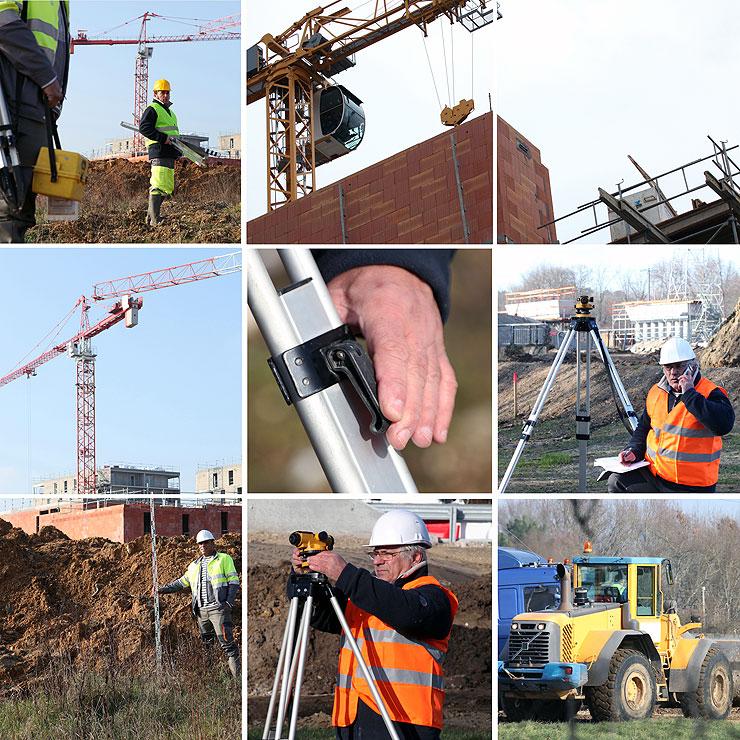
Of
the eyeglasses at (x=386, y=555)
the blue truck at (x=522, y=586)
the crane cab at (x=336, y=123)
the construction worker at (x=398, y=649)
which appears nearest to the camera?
the construction worker at (x=398, y=649)

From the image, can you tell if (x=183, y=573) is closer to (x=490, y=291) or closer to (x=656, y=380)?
(x=490, y=291)

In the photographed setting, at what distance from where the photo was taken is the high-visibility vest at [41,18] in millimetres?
7785

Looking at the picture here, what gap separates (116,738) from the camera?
8008 mm

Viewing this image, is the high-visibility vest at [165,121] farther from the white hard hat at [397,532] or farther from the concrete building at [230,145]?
the white hard hat at [397,532]

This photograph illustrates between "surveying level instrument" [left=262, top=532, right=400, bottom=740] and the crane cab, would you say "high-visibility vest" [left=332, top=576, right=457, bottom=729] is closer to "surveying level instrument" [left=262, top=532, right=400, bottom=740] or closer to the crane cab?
"surveying level instrument" [left=262, top=532, right=400, bottom=740]

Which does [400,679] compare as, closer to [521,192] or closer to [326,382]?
[326,382]

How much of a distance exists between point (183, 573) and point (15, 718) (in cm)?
136

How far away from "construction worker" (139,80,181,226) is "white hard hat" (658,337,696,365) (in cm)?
351

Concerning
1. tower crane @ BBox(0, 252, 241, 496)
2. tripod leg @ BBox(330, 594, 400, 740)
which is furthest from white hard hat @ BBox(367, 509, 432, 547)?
tower crane @ BBox(0, 252, 241, 496)

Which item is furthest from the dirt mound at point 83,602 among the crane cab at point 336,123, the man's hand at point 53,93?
the crane cab at point 336,123

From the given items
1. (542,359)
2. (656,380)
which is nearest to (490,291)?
(542,359)

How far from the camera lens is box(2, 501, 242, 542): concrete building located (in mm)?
8328

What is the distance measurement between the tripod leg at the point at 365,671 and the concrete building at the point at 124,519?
207 cm

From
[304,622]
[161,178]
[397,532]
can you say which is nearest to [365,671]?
[304,622]
